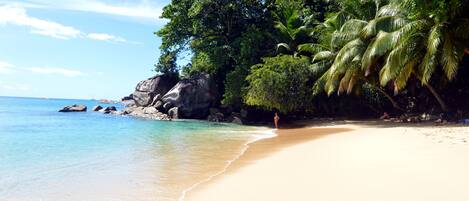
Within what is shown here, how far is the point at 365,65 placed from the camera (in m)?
21.5

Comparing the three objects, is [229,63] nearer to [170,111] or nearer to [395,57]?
[170,111]

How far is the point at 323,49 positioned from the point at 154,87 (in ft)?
59.6

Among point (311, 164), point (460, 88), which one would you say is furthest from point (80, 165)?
point (460, 88)

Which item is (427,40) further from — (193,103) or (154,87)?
(154,87)

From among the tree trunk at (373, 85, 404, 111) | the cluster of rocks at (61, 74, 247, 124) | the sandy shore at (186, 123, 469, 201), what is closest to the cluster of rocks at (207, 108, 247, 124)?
the cluster of rocks at (61, 74, 247, 124)

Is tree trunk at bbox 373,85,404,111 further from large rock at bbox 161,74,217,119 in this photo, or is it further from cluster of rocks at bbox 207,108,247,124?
large rock at bbox 161,74,217,119

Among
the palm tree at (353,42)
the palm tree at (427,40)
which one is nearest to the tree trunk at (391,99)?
the palm tree at (353,42)

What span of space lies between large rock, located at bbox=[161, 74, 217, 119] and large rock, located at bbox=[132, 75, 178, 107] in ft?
14.2

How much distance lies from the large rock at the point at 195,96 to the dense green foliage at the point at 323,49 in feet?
4.15

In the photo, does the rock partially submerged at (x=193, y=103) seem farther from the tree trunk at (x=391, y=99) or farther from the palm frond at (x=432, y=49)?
the palm frond at (x=432, y=49)

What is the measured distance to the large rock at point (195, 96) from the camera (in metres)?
35.2

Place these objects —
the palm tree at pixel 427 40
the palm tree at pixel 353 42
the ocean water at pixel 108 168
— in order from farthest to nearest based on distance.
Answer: the palm tree at pixel 353 42
the palm tree at pixel 427 40
the ocean water at pixel 108 168

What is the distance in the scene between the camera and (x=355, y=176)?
25.8 ft

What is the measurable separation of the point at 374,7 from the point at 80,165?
66.5 feet
